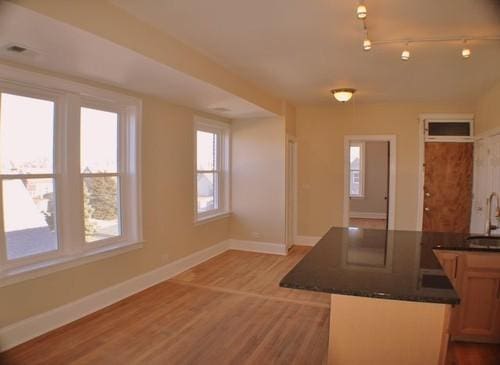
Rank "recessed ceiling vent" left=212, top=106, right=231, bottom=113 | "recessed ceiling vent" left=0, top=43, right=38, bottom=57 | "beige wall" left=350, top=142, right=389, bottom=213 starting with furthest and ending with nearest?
1. "beige wall" left=350, top=142, right=389, bottom=213
2. "recessed ceiling vent" left=212, top=106, right=231, bottom=113
3. "recessed ceiling vent" left=0, top=43, right=38, bottom=57

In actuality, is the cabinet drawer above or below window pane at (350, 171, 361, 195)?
below

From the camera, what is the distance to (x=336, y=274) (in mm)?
1888

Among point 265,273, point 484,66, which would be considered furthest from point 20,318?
point 484,66

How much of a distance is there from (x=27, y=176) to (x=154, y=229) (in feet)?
5.33

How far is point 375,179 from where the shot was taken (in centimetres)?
973

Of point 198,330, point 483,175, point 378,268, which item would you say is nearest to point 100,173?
point 198,330

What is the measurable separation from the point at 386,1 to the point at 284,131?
137 inches

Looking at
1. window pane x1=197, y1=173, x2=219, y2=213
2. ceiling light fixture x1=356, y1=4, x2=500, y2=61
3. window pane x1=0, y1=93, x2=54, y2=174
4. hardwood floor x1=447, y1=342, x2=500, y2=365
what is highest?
ceiling light fixture x1=356, y1=4, x2=500, y2=61

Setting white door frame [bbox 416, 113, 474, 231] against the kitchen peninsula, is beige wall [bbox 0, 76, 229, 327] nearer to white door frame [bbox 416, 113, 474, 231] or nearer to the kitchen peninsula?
the kitchen peninsula

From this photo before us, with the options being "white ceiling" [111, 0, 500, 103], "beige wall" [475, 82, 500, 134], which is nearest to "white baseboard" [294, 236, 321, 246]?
"white ceiling" [111, 0, 500, 103]

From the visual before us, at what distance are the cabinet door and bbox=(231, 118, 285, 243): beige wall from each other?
3.27 metres

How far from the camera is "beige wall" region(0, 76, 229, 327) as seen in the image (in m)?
2.88

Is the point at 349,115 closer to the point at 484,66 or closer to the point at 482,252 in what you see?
the point at 484,66

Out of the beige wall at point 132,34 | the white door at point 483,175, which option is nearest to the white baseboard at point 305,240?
the white door at point 483,175
